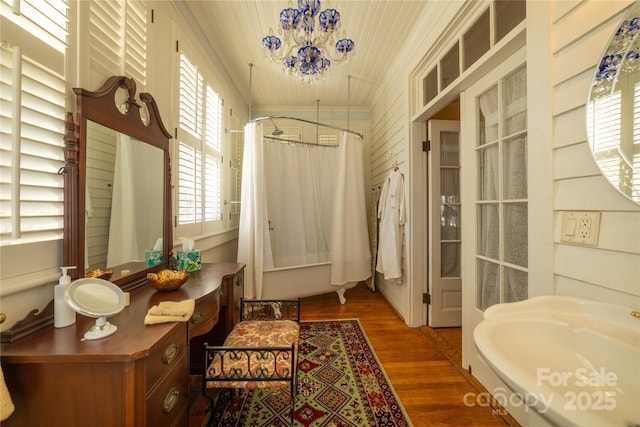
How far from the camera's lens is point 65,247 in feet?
3.19

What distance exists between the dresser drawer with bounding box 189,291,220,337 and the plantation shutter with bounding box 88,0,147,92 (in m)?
1.14

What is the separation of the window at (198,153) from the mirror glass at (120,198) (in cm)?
38

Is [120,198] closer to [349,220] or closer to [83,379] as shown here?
[83,379]

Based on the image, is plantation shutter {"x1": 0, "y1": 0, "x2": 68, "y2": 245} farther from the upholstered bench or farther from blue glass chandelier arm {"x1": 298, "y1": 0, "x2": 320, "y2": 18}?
blue glass chandelier arm {"x1": 298, "y1": 0, "x2": 320, "y2": 18}

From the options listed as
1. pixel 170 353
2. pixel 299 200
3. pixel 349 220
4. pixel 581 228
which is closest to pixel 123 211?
pixel 170 353

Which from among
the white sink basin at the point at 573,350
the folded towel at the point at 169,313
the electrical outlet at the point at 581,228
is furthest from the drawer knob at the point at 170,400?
the electrical outlet at the point at 581,228

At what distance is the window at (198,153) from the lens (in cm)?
196

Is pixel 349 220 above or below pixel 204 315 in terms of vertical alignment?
above

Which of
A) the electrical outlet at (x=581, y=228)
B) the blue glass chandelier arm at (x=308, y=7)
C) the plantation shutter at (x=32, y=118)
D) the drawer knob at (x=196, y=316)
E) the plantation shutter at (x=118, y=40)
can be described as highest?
the blue glass chandelier arm at (x=308, y=7)

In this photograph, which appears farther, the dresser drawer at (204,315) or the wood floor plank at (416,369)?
the wood floor plank at (416,369)

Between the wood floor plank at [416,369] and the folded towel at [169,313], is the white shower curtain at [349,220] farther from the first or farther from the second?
the folded towel at [169,313]

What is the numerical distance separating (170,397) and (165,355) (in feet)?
0.58

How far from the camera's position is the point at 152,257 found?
4.92 ft

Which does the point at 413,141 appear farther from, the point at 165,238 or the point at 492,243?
the point at 165,238
